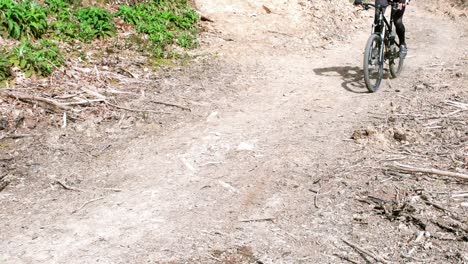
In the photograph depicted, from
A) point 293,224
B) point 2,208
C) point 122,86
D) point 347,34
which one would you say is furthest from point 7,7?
point 347,34

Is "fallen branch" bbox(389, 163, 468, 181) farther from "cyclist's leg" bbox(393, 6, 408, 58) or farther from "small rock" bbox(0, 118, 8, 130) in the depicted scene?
"small rock" bbox(0, 118, 8, 130)

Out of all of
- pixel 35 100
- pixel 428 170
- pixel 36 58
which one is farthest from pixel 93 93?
pixel 428 170

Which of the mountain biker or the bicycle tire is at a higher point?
the mountain biker

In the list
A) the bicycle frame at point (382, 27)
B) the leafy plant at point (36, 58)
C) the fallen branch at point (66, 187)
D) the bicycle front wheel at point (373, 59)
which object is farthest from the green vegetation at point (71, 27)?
the bicycle frame at point (382, 27)

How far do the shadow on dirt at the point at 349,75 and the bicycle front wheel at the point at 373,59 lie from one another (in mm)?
268

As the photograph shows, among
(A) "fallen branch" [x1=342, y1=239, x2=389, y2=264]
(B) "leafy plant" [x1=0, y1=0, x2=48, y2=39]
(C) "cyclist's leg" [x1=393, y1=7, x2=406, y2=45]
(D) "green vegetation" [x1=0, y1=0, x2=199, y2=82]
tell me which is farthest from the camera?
(B) "leafy plant" [x1=0, y1=0, x2=48, y2=39]

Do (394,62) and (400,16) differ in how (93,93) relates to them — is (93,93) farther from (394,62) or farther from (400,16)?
(394,62)

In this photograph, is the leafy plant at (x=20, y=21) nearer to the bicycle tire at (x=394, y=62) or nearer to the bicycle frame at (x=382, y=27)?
the bicycle frame at (x=382, y=27)

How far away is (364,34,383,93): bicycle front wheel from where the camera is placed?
8.02m

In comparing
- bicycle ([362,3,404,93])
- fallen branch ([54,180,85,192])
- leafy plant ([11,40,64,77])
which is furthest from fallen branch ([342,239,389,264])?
leafy plant ([11,40,64,77])

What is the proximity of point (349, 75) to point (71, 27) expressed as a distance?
19.8 ft

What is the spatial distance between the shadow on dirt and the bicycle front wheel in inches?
10.5

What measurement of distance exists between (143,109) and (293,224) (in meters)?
3.87

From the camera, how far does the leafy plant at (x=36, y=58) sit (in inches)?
306
